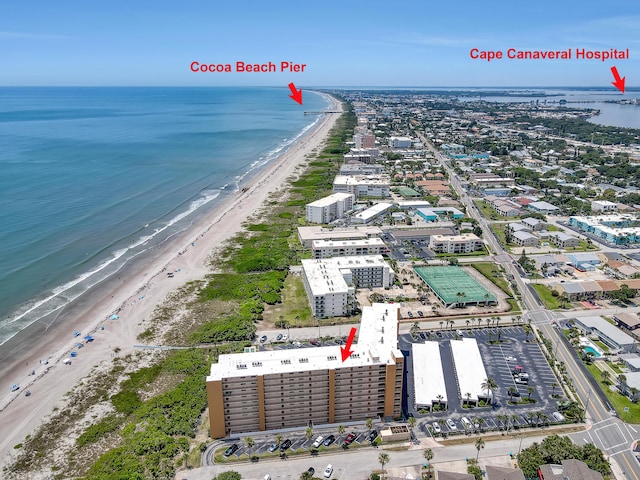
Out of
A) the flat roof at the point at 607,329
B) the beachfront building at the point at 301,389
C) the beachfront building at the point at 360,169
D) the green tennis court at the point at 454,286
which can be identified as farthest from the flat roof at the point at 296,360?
the beachfront building at the point at 360,169

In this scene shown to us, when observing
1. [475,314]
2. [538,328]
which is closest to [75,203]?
[475,314]

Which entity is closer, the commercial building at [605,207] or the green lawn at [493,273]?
the green lawn at [493,273]

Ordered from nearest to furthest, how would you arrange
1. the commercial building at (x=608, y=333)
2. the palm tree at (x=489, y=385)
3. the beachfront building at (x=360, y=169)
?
1. the palm tree at (x=489, y=385)
2. the commercial building at (x=608, y=333)
3. the beachfront building at (x=360, y=169)

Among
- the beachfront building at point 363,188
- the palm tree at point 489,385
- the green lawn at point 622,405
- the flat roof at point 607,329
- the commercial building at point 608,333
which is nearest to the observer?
the green lawn at point 622,405

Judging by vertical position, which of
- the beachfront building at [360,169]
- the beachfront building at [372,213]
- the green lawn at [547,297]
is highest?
the beachfront building at [360,169]

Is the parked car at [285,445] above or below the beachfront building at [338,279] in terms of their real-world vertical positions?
below

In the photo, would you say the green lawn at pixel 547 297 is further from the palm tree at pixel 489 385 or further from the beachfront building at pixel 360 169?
the beachfront building at pixel 360 169

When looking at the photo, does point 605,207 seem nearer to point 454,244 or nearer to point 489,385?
point 454,244
